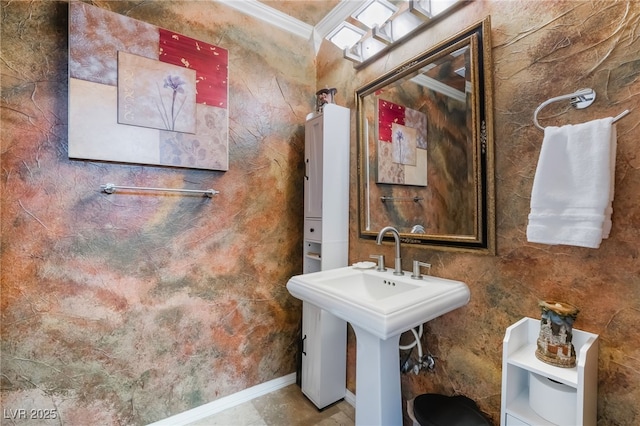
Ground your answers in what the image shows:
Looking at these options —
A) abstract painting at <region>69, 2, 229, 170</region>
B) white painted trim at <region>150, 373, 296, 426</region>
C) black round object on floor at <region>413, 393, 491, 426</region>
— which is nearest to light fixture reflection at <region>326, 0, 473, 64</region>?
abstract painting at <region>69, 2, 229, 170</region>

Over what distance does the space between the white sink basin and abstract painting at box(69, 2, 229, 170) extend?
3.12 ft

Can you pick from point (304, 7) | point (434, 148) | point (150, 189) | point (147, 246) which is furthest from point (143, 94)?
point (434, 148)

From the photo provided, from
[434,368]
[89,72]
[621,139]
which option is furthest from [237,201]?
[621,139]

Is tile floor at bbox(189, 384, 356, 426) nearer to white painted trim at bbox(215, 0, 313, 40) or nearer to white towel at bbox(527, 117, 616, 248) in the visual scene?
white towel at bbox(527, 117, 616, 248)

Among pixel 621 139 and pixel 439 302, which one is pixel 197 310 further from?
pixel 621 139

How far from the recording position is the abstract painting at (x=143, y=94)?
131 cm

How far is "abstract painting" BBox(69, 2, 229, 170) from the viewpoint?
4.30 feet

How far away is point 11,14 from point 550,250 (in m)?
2.41

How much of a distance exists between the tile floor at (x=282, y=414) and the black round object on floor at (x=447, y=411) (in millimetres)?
634

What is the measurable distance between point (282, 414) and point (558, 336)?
1.51 meters

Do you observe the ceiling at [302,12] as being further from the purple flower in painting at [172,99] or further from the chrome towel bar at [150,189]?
the chrome towel bar at [150,189]

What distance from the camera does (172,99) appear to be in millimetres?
1506

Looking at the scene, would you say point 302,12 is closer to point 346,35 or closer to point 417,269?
point 346,35

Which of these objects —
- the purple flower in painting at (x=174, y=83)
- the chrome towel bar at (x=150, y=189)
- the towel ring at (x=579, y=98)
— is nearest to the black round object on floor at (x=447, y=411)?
the towel ring at (x=579, y=98)
